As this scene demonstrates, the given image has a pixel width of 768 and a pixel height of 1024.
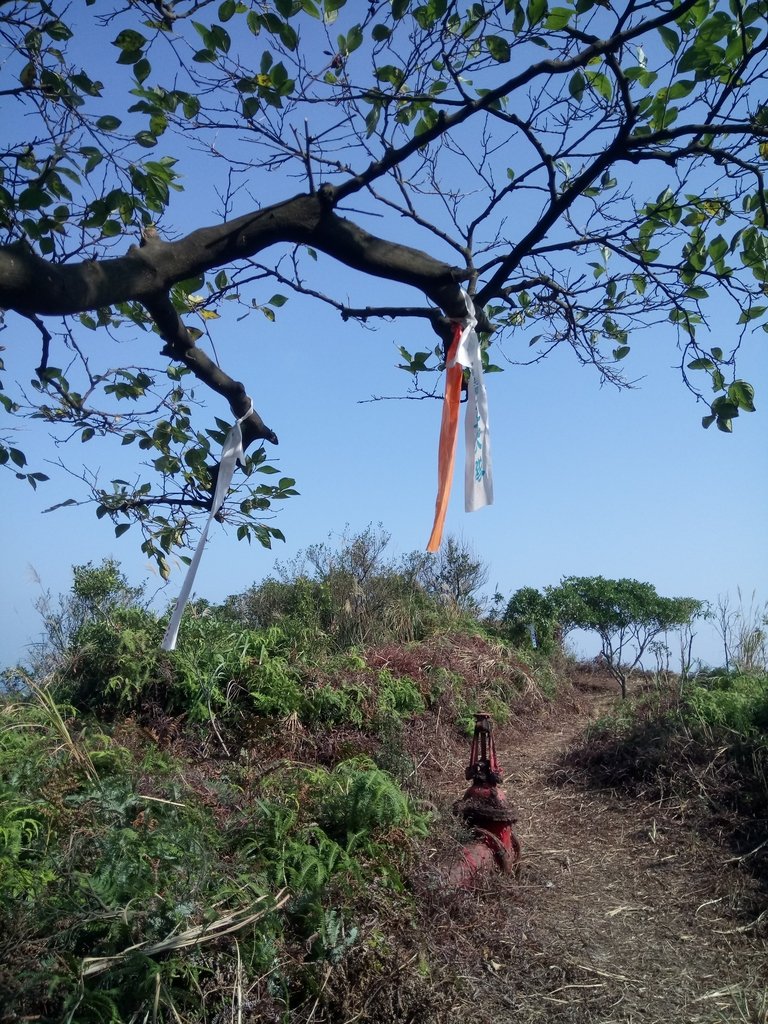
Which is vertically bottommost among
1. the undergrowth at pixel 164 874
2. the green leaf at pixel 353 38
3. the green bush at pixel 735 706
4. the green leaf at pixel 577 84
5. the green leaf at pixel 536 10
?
the undergrowth at pixel 164 874

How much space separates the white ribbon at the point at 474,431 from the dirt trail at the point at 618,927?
1.81 metres

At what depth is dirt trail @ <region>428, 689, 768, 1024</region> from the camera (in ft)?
10.4

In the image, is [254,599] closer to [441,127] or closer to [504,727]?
[504,727]

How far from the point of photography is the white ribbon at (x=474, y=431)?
3045mm

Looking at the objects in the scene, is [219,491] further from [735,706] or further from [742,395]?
[735,706]

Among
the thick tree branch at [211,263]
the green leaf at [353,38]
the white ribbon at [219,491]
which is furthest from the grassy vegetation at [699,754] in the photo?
the green leaf at [353,38]

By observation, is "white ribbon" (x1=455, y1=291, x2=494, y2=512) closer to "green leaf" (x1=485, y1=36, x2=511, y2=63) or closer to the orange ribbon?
the orange ribbon

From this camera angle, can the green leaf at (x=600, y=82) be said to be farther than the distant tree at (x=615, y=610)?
No

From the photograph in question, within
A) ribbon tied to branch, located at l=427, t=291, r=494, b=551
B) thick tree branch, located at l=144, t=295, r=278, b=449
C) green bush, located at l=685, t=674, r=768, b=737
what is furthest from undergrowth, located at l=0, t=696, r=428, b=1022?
green bush, located at l=685, t=674, r=768, b=737

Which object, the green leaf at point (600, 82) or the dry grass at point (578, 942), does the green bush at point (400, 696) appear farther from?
the green leaf at point (600, 82)

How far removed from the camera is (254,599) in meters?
11.1

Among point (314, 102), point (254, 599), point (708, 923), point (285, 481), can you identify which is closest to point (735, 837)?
point (708, 923)

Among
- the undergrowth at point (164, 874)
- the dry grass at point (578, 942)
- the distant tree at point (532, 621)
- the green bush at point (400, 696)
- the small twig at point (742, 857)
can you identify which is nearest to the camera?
the undergrowth at point (164, 874)

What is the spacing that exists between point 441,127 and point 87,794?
9.81 feet
